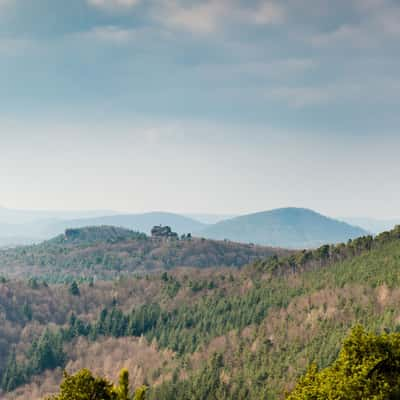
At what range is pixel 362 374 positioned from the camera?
83.9ft

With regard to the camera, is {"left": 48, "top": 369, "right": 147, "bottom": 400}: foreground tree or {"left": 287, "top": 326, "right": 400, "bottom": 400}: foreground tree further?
{"left": 287, "top": 326, "right": 400, "bottom": 400}: foreground tree

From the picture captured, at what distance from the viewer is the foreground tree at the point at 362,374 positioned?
25.0 metres

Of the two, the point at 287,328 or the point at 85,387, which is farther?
the point at 287,328

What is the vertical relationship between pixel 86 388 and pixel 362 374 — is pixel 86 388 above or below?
below

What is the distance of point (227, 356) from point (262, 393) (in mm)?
55178

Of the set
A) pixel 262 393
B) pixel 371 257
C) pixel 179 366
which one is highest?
pixel 371 257

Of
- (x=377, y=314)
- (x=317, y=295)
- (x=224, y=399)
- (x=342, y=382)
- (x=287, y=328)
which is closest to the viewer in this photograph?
(x=342, y=382)

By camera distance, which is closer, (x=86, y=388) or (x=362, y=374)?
(x=86, y=388)

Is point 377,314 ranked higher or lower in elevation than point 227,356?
higher

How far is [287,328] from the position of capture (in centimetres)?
17900

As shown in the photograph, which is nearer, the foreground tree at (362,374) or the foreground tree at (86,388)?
the foreground tree at (86,388)

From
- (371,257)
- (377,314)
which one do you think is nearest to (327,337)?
(377,314)

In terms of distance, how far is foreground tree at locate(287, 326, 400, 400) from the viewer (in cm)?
2505

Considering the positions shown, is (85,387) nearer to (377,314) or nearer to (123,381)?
(123,381)
